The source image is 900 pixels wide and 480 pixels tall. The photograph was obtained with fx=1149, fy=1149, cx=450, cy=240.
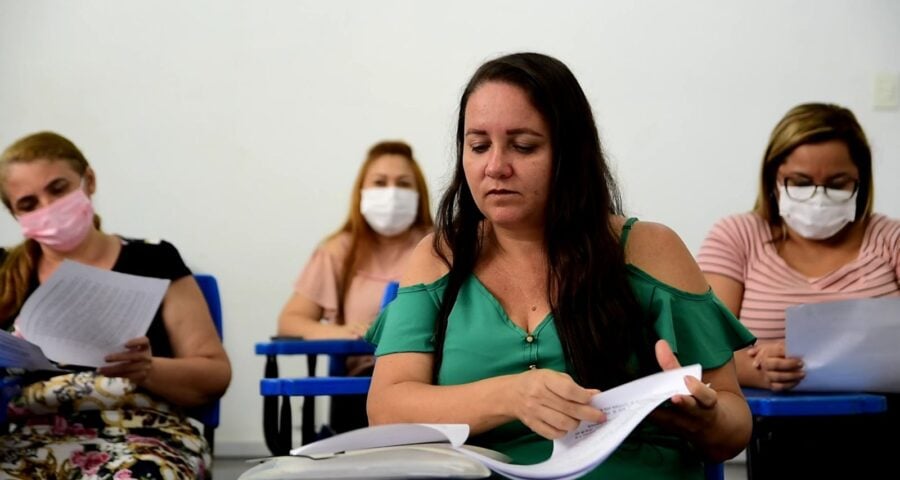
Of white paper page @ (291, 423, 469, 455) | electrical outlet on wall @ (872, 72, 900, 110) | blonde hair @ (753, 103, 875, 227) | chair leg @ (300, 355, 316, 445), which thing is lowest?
chair leg @ (300, 355, 316, 445)

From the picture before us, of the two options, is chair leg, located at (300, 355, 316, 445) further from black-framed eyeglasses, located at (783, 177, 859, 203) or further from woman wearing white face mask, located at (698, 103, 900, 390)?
black-framed eyeglasses, located at (783, 177, 859, 203)

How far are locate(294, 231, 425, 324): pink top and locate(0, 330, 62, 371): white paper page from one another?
4.77 ft

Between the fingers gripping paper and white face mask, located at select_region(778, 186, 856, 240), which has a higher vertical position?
white face mask, located at select_region(778, 186, 856, 240)

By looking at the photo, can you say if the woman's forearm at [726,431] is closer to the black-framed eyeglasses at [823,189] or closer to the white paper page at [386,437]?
the white paper page at [386,437]

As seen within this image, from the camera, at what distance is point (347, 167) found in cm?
431

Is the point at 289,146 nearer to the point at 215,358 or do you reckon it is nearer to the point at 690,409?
the point at 215,358

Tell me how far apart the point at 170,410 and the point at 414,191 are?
146 cm

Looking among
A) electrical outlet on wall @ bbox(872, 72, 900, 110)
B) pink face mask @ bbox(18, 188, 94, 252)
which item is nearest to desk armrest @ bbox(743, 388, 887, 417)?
pink face mask @ bbox(18, 188, 94, 252)

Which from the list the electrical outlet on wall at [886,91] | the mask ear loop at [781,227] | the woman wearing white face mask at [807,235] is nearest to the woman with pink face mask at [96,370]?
the woman wearing white face mask at [807,235]

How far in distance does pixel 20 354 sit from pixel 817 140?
1660 mm

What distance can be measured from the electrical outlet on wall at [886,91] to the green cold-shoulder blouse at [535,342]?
286 centimetres

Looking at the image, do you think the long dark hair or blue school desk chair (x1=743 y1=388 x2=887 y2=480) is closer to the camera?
the long dark hair

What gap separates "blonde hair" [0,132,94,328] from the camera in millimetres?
2381

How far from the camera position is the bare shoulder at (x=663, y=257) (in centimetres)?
156
